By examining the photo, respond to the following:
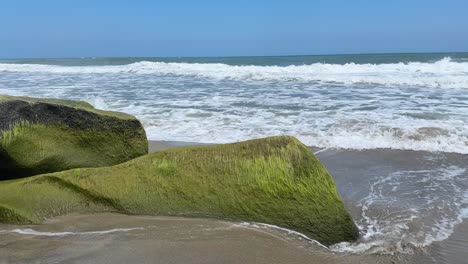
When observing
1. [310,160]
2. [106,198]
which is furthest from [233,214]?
[106,198]

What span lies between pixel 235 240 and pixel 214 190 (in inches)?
18.4

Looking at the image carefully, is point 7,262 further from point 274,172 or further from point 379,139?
point 379,139

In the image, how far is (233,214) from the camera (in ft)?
10.5

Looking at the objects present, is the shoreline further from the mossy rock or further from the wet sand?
the wet sand

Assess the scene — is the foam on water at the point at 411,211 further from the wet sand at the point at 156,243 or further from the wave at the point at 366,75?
the wave at the point at 366,75

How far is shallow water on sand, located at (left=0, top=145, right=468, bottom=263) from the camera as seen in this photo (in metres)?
2.69

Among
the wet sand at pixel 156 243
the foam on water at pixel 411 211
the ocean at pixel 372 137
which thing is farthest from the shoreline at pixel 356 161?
the wet sand at pixel 156 243

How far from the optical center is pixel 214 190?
3.22 m

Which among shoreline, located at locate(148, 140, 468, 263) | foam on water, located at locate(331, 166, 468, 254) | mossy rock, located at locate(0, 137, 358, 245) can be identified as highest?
mossy rock, located at locate(0, 137, 358, 245)

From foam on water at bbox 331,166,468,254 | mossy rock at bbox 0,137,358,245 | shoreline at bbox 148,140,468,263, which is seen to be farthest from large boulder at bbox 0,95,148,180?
foam on water at bbox 331,166,468,254

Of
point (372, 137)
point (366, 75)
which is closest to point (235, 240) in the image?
point (372, 137)

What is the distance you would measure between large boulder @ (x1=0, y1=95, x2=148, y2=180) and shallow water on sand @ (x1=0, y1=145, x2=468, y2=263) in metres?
0.73

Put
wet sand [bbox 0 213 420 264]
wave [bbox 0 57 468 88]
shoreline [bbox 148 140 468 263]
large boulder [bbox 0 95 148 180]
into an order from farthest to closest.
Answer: wave [bbox 0 57 468 88] → shoreline [bbox 148 140 468 263] → large boulder [bbox 0 95 148 180] → wet sand [bbox 0 213 420 264]

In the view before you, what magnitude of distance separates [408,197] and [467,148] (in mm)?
2355
